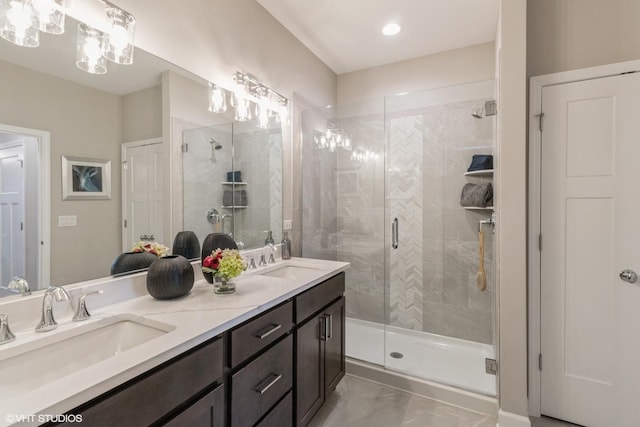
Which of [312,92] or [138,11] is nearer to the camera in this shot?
[138,11]

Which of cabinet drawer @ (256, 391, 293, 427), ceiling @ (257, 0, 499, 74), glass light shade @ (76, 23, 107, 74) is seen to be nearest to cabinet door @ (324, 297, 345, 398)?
cabinet drawer @ (256, 391, 293, 427)

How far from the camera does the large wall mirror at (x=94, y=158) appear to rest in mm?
1096

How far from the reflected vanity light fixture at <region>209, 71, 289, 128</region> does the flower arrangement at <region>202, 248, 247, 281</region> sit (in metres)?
0.96

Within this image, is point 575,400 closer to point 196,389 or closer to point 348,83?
point 196,389

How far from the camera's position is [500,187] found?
1909mm

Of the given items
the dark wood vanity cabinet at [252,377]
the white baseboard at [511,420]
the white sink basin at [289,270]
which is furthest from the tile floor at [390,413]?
the white sink basin at [289,270]

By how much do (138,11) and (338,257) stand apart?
2.65m

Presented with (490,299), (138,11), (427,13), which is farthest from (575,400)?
(138,11)

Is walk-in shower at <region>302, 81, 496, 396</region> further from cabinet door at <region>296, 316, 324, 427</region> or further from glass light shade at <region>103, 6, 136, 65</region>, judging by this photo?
glass light shade at <region>103, 6, 136, 65</region>

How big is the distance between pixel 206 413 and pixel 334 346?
1.14 m

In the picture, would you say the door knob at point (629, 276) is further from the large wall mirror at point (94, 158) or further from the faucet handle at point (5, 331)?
the faucet handle at point (5, 331)

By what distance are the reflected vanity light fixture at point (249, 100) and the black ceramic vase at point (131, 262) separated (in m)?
0.97

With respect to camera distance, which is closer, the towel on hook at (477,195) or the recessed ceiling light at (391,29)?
the recessed ceiling light at (391,29)

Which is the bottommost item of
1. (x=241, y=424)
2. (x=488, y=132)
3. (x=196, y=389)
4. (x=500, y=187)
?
(x=241, y=424)
